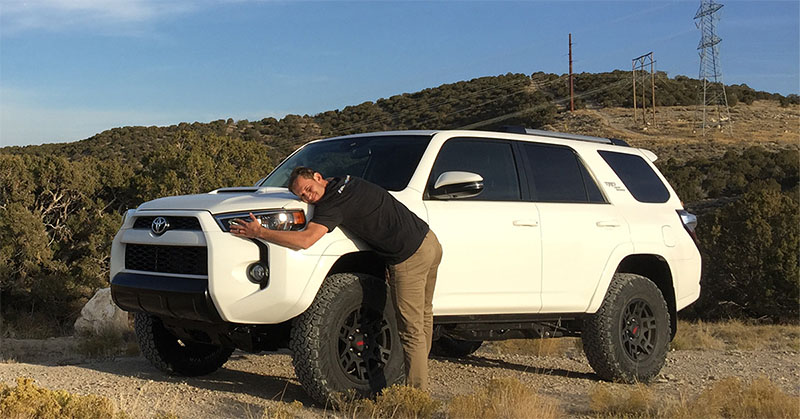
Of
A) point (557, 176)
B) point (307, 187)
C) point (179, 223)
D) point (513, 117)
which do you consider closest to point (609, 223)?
point (557, 176)

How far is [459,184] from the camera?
5.43m

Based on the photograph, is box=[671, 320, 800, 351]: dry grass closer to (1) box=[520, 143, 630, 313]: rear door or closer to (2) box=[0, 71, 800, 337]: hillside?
(2) box=[0, 71, 800, 337]: hillside

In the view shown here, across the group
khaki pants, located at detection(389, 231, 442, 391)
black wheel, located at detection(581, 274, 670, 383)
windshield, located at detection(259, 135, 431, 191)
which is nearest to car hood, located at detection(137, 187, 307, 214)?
windshield, located at detection(259, 135, 431, 191)

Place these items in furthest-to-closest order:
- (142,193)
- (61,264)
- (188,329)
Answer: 1. (142,193)
2. (61,264)
3. (188,329)

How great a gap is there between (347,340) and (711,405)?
8.27 ft

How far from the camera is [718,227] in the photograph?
23.9m

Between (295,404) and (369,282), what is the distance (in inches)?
38.2

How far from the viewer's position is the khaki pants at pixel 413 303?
16.8ft

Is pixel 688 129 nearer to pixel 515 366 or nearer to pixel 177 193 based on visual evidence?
pixel 177 193

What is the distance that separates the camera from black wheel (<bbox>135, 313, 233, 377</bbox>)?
634 cm

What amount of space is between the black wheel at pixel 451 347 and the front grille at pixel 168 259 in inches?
153

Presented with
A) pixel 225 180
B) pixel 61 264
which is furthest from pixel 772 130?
pixel 61 264

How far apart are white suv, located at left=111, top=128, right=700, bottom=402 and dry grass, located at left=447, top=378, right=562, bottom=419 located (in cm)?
65

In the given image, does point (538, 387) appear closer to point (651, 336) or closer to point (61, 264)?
point (651, 336)
